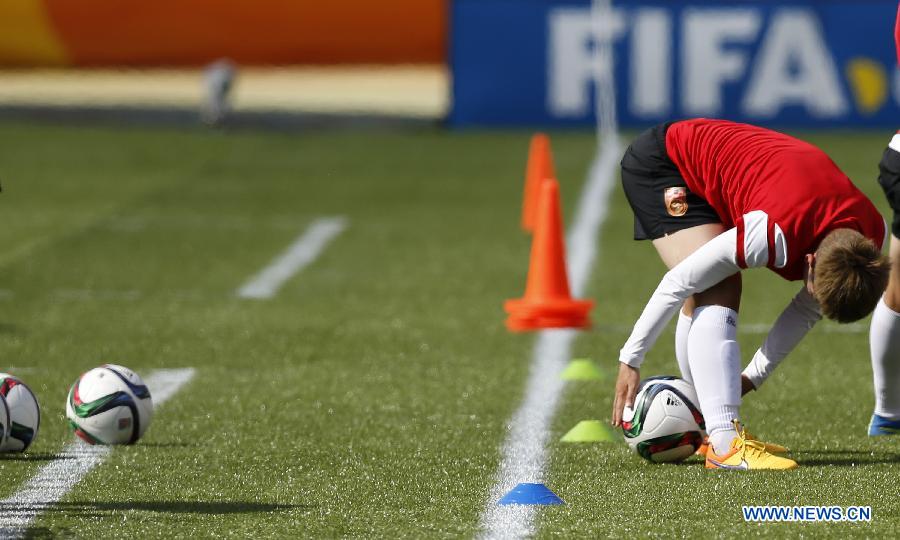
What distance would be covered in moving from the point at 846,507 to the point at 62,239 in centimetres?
912

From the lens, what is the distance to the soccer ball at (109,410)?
6.66 meters

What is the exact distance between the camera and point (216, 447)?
6680mm

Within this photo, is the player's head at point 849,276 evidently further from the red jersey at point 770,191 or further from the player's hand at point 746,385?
the player's hand at point 746,385

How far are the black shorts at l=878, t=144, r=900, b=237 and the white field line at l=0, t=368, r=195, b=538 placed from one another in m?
3.22

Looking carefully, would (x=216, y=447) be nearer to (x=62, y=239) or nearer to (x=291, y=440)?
(x=291, y=440)

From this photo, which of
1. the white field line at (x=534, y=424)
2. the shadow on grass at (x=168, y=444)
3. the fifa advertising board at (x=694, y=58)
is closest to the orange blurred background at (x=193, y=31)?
the fifa advertising board at (x=694, y=58)

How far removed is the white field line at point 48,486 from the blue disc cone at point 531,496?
1.53 m

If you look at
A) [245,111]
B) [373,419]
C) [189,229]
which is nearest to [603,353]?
[373,419]

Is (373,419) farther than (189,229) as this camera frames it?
No

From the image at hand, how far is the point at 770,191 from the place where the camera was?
593 cm

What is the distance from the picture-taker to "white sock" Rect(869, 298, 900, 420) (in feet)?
22.2

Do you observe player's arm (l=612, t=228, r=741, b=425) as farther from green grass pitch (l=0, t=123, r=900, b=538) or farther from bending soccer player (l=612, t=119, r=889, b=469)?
green grass pitch (l=0, t=123, r=900, b=538)

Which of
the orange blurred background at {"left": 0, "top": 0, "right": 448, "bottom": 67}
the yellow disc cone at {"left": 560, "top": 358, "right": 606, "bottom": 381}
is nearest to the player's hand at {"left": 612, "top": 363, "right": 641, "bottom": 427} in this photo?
the yellow disc cone at {"left": 560, "top": 358, "right": 606, "bottom": 381}

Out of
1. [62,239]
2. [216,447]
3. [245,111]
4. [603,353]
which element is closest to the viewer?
[216,447]
